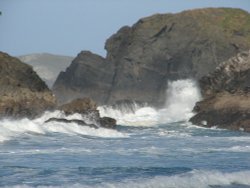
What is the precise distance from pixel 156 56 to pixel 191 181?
69309 millimetres

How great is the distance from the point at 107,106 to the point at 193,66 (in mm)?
11157

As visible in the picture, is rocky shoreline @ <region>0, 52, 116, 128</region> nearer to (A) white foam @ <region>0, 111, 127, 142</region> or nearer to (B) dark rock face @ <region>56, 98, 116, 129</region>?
(B) dark rock face @ <region>56, 98, 116, 129</region>

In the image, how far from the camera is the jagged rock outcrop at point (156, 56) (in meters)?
87.1

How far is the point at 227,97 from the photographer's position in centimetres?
5612

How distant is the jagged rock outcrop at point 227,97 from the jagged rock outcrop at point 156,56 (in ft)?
69.5

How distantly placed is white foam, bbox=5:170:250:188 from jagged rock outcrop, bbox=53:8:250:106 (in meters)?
60.8

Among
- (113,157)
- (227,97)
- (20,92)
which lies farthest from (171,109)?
(113,157)

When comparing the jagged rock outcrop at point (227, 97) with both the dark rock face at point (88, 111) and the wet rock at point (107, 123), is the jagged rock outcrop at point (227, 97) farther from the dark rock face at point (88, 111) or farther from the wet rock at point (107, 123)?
the dark rock face at point (88, 111)

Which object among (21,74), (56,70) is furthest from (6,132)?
(56,70)

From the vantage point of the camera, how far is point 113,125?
4928cm

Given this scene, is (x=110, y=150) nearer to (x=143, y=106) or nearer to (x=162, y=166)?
(x=162, y=166)

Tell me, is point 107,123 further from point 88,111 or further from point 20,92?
point 20,92

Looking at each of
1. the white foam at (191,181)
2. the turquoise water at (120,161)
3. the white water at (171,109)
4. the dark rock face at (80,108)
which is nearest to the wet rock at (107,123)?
the dark rock face at (80,108)

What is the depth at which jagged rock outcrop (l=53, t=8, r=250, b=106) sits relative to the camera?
87.1m
